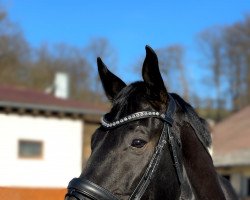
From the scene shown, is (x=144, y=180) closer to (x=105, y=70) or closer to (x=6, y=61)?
(x=105, y=70)

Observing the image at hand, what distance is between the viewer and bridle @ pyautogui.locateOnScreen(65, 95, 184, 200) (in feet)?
7.79

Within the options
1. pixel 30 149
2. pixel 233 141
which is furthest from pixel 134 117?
pixel 233 141

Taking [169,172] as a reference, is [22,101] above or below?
above

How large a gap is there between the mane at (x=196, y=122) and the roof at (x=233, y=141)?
17.2 m

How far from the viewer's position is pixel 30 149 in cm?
1744

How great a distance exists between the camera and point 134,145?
2.53 metres

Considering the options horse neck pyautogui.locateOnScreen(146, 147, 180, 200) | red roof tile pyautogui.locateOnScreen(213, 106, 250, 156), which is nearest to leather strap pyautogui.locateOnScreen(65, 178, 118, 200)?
horse neck pyautogui.locateOnScreen(146, 147, 180, 200)

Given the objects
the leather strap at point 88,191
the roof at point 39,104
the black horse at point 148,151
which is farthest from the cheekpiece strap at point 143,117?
the roof at point 39,104

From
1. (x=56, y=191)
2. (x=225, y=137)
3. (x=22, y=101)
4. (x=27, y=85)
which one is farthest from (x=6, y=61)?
(x=56, y=191)

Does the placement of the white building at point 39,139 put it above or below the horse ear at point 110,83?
above

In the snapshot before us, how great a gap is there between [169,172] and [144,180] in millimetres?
193

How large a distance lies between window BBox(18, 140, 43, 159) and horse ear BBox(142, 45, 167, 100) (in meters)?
15.0

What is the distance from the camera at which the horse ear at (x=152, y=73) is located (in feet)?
8.46

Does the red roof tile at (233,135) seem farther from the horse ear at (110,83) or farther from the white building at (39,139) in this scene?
the horse ear at (110,83)
